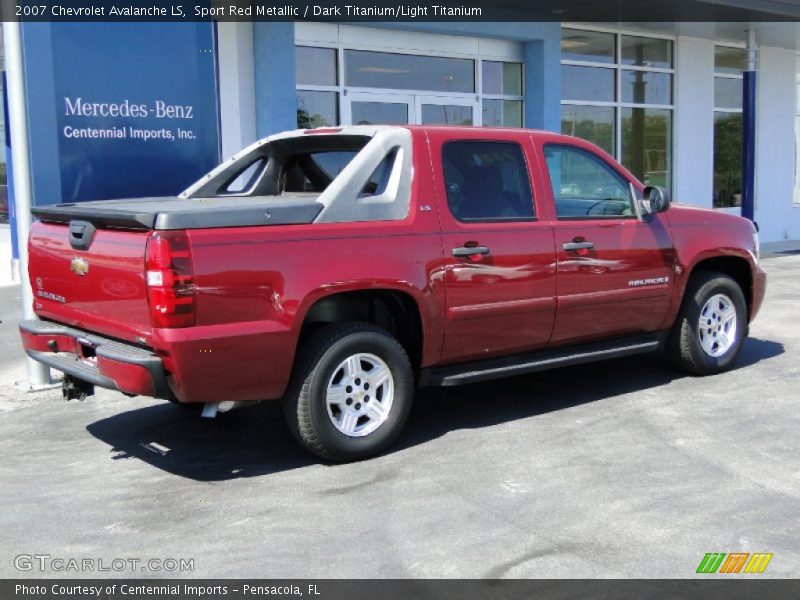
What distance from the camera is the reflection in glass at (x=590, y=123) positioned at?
15398 mm

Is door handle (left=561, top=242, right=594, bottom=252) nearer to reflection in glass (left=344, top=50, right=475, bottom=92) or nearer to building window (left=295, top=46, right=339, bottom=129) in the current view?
building window (left=295, top=46, right=339, bottom=129)

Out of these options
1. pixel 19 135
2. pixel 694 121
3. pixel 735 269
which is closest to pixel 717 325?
pixel 735 269

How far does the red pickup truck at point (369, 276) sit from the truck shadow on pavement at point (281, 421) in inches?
16.0

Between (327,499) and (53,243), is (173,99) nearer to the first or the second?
(53,243)

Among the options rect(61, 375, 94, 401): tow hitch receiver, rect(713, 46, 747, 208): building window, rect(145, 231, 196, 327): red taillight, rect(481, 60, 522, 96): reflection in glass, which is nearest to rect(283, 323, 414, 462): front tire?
rect(145, 231, 196, 327): red taillight

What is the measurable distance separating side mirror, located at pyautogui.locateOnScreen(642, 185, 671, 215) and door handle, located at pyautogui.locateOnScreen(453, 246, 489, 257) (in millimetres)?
1535

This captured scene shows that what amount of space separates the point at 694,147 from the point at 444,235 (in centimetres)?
1290

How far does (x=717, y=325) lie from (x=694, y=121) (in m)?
10.8

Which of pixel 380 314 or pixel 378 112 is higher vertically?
pixel 378 112

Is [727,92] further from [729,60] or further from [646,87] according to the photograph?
[646,87]

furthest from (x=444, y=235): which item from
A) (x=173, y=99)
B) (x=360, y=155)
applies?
(x=173, y=99)

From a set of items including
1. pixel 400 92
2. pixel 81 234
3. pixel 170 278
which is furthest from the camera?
pixel 400 92

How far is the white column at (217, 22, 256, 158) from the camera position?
11.3 metres

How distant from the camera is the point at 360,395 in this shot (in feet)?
17.6
